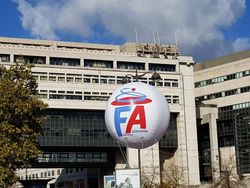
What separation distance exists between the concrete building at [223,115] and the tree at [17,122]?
245ft

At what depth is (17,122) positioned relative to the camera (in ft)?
141

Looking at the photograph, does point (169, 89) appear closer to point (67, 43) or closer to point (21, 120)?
point (67, 43)

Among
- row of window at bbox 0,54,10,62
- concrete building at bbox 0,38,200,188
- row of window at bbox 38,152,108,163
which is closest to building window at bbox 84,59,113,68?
concrete building at bbox 0,38,200,188

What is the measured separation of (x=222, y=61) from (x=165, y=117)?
329 feet

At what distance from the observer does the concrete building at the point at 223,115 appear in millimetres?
116125

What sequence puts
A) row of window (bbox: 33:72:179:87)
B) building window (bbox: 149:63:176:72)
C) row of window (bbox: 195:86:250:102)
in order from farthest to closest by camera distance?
row of window (bbox: 195:86:250:102)
building window (bbox: 149:63:176:72)
row of window (bbox: 33:72:179:87)

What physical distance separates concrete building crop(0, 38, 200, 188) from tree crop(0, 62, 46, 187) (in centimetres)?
5978

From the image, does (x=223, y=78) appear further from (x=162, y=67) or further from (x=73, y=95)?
(x=73, y=95)

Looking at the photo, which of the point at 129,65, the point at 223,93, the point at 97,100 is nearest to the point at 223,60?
the point at 223,93

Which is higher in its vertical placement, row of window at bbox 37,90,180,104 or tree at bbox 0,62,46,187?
row of window at bbox 37,90,180,104

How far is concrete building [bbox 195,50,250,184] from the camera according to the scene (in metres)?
116

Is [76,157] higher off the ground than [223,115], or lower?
lower

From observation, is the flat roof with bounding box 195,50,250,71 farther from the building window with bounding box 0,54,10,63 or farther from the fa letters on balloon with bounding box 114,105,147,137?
the fa letters on balloon with bounding box 114,105,147,137

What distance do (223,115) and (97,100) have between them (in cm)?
2831
